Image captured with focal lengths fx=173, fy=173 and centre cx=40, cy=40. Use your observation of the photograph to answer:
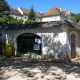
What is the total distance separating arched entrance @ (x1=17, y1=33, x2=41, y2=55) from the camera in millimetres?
13844

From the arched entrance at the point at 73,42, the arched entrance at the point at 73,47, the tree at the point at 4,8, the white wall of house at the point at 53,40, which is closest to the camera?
the white wall of house at the point at 53,40

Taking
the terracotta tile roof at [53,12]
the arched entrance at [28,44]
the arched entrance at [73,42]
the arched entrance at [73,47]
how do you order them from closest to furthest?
the arched entrance at [73,42] < the arched entrance at [73,47] < the arched entrance at [28,44] < the terracotta tile roof at [53,12]

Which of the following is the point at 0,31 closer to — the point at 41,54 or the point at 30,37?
the point at 30,37

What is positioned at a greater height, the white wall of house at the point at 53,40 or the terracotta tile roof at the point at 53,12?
the terracotta tile roof at the point at 53,12

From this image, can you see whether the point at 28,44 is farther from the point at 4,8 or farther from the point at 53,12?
the point at 53,12

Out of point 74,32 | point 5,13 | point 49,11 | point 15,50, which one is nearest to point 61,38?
point 74,32

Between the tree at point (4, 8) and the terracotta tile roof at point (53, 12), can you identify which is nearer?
the tree at point (4, 8)

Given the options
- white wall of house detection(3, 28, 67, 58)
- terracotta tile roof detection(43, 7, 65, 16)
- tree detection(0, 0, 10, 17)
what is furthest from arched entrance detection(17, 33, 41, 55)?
terracotta tile roof detection(43, 7, 65, 16)

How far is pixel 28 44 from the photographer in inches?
572

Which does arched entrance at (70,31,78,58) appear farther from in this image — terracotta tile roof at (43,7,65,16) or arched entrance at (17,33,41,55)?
terracotta tile roof at (43,7,65,16)

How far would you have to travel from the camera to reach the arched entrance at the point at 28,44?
13844 millimetres

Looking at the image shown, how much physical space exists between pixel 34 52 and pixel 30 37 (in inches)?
50.4

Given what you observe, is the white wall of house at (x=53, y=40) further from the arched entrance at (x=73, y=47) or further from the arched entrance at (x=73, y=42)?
the arched entrance at (x=73, y=47)

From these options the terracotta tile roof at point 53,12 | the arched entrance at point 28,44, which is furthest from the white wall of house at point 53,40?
the terracotta tile roof at point 53,12
